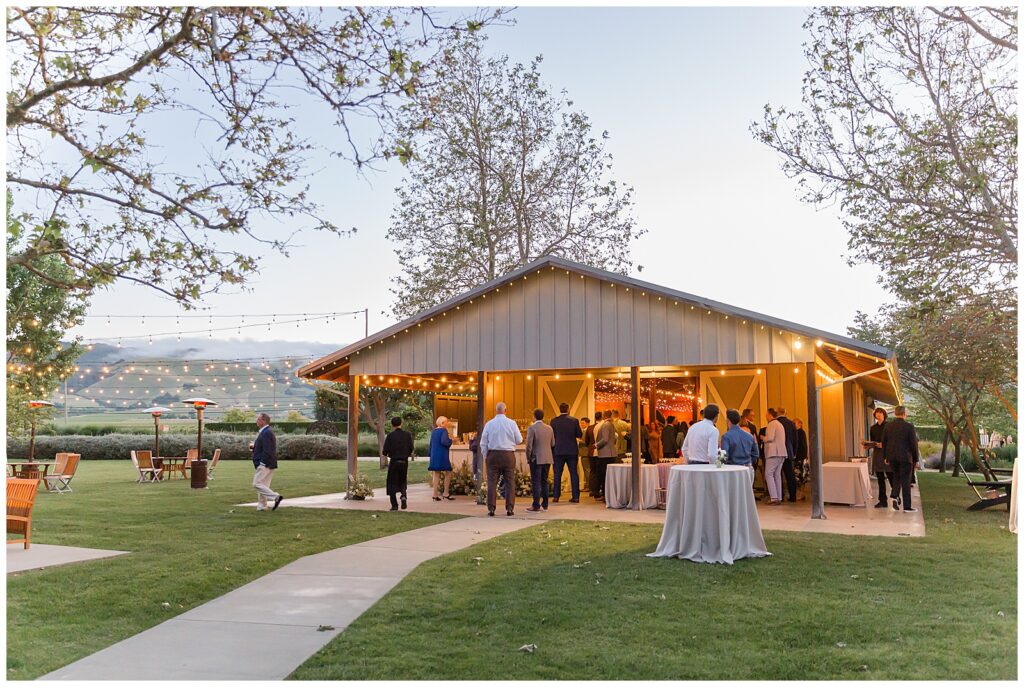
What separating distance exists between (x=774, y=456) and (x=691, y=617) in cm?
872

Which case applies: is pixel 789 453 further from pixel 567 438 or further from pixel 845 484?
pixel 567 438

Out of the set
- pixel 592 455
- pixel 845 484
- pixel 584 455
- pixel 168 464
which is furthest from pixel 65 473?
pixel 845 484

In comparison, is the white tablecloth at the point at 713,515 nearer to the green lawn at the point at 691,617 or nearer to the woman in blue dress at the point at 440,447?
the green lawn at the point at 691,617

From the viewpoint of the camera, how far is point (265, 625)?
6.02 metres

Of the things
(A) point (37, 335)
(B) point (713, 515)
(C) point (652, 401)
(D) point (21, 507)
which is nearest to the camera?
(B) point (713, 515)

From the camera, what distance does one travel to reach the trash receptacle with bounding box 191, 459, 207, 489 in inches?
741

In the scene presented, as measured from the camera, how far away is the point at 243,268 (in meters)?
6.29

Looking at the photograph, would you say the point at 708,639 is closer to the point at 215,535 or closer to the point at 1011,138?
the point at 215,535

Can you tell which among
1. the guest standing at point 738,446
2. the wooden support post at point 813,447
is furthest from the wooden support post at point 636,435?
the guest standing at point 738,446

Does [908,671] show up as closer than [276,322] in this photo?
Yes

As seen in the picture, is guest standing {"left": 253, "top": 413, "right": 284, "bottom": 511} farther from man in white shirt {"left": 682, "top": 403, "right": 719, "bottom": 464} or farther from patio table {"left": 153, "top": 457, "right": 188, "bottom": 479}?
patio table {"left": 153, "top": 457, "right": 188, "bottom": 479}

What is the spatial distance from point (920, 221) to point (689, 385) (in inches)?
260

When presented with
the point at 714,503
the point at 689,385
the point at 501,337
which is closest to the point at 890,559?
the point at 714,503

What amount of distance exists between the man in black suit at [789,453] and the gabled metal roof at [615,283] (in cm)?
222
